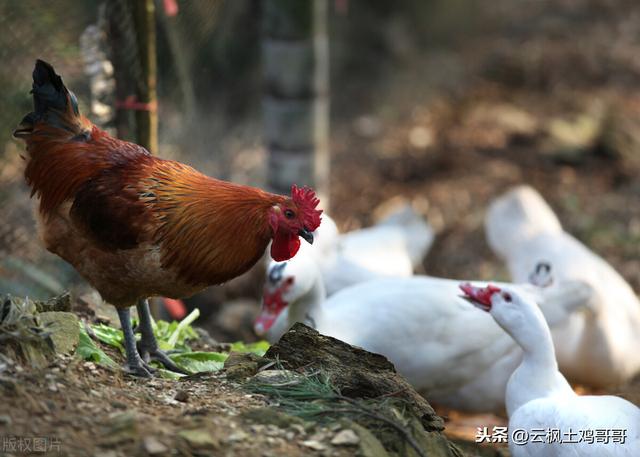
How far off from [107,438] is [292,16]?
415 centimetres

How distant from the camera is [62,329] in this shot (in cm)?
340

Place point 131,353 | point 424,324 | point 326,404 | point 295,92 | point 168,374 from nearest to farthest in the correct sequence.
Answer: point 326,404 < point 131,353 < point 168,374 < point 424,324 < point 295,92

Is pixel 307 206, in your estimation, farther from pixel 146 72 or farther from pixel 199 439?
pixel 146 72

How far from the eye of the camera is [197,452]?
8.89ft

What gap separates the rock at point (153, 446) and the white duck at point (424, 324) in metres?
2.27

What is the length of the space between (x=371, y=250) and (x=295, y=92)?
1297mm

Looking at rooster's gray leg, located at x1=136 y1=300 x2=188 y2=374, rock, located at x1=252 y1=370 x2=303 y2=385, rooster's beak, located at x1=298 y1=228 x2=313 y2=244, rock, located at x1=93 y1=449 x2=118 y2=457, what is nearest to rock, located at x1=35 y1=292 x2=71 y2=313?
rooster's gray leg, located at x1=136 y1=300 x2=188 y2=374

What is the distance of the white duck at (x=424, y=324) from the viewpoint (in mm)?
5008

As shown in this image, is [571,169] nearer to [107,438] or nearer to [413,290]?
[413,290]

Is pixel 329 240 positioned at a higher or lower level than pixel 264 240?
higher

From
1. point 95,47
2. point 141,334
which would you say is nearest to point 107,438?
point 141,334

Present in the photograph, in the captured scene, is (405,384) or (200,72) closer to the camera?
(405,384)

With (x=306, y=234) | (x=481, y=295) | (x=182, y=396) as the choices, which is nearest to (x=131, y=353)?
(x=182, y=396)

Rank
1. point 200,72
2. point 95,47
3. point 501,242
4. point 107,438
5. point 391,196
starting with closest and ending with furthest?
1. point 107,438
2. point 95,47
3. point 200,72
4. point 501,242
5. point 391,196
